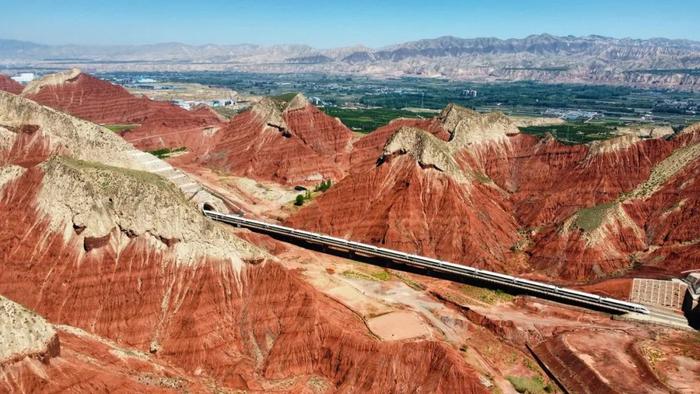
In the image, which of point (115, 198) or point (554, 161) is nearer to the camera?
point (115, 198)

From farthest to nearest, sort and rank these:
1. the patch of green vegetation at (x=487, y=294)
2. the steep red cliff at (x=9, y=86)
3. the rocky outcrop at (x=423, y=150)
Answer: the steep red cliff at (x=9, y=86) < the rocky outcrop at (x=423, y=150) < the patch of green vegetation at (x=487, y=294)

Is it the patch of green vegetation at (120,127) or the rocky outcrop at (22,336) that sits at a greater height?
the rocky outcrop at (22,336)

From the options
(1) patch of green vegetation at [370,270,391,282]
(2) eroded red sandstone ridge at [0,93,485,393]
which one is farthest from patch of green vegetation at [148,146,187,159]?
(1) patch of green vegetation at [370,270,391,282]

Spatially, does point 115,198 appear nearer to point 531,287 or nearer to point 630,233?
point 531,287

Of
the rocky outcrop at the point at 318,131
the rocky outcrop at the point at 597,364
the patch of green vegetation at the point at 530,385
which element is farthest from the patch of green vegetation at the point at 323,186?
the patch of green vegetation at the point at 530,385

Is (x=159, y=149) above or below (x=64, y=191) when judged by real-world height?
below

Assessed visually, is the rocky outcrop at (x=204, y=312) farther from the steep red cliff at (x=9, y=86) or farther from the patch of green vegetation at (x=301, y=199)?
the steep red cliff at (x=9, y=86)

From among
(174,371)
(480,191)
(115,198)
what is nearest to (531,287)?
(480,191)
